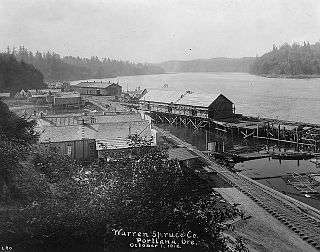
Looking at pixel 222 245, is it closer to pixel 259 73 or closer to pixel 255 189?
pixel 255 189

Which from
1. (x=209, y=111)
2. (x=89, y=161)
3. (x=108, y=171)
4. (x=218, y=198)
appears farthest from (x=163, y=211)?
(x=209, y=111)

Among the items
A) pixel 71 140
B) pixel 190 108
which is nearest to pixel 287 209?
pixel 71 140

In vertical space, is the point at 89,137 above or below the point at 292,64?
below

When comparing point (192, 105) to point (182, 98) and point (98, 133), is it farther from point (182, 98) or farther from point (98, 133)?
point (98, 133)

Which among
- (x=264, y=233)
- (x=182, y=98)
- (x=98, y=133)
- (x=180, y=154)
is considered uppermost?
(x=182, y=98)

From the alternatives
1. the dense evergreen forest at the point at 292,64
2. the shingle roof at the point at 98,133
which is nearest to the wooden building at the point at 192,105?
the shingle roof at the point at 98,133

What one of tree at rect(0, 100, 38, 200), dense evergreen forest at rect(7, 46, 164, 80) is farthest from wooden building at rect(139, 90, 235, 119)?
dense evergreen forest at rect(7, 46, 164, 80)

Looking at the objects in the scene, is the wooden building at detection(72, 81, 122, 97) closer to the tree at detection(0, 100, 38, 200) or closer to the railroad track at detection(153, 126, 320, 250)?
the railroad track at detection(153, 126, 320, 250)
